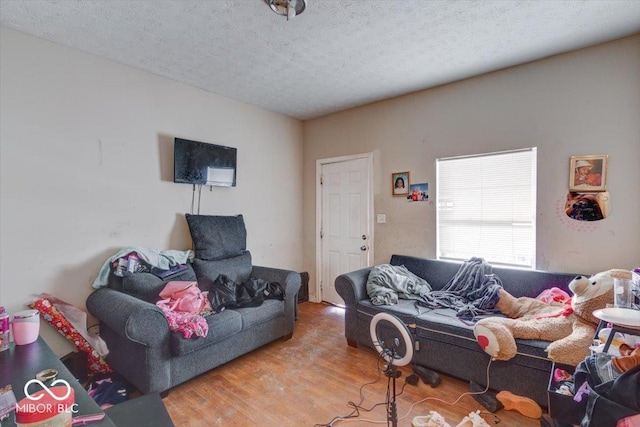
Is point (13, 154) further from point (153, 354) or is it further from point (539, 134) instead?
point (539, 134)

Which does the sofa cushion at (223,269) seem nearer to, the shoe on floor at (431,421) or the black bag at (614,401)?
the shoe on floor at (431,421)

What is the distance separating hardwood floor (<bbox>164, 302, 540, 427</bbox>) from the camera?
1871 mm

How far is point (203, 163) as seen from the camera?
315cm

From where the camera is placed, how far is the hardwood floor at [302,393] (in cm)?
187

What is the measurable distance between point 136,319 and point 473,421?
215cm

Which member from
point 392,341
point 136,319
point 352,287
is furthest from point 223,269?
point 392,341

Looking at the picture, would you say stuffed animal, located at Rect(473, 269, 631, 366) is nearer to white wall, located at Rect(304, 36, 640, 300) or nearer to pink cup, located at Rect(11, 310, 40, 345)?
white wall, located at Rect(304, 36, 640, 300)

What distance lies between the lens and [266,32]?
2.21 m

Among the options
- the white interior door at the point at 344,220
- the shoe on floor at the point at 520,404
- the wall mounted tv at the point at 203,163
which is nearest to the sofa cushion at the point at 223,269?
the wall mounted tv at the point at 203,163

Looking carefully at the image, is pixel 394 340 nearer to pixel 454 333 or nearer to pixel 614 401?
pixel 614 401

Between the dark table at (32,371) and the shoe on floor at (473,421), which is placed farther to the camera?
the shoe on floor at (473,421)

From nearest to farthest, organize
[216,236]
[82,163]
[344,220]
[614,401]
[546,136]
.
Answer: [614,401]
[82,163]
[546,136]
[216,236]
[344,220]

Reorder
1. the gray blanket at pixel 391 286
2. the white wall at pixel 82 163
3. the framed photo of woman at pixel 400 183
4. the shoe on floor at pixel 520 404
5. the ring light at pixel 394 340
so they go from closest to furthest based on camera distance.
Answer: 1. the ring light at pixel 394 340
2. the shoe on floor at pixel 520 404
3. the white wall at pixel 82 163
4. the gray blanket at pixel 391 286
5. the framed photo of woman at pixel 400 183

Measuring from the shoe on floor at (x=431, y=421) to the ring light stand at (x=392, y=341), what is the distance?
47cm
